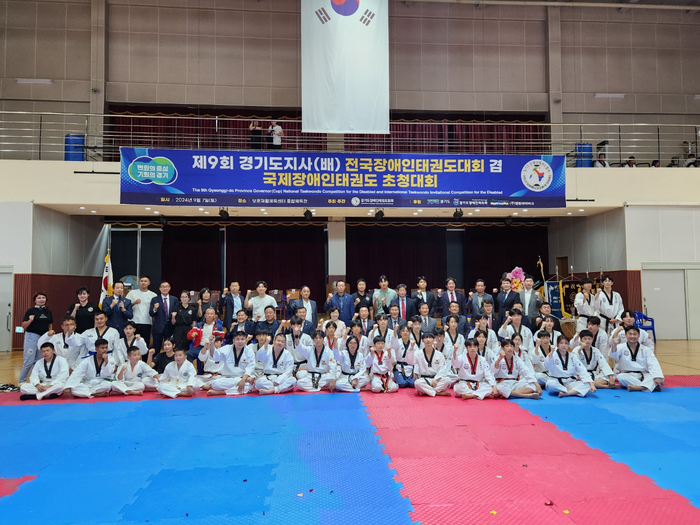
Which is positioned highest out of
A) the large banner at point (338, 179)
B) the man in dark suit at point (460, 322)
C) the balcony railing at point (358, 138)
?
the balcony railing at point (358, 138)

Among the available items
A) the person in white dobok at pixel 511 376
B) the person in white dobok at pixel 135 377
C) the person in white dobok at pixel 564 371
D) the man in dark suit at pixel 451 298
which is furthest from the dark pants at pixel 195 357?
the person in white dobok at pixel 564 371

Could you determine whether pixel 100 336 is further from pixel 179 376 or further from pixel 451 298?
pixel 451 298

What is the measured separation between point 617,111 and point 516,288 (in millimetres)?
8128

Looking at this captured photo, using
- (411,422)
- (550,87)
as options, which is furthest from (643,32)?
(411,422)

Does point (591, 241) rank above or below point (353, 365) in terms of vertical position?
above

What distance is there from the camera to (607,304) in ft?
28.6

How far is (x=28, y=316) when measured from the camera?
7.22 meters

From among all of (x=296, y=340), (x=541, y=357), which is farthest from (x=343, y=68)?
(x=541, y=357)

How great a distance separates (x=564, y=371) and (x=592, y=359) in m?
0.69

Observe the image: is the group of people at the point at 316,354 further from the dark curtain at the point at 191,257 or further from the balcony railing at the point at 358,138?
the balcony railing at the point at 358,138

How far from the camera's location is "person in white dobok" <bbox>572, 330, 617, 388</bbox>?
689 centimetres

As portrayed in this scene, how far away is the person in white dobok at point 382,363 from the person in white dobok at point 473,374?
2.57 ft

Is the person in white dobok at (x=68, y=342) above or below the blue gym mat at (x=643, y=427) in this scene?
above

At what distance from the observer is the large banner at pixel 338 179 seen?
9930mm
